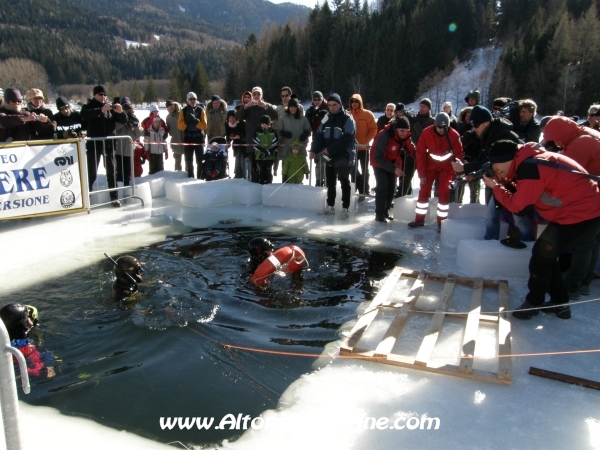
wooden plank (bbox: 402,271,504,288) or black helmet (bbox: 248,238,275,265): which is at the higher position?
black helmet (bbox: 248,238,275,265)

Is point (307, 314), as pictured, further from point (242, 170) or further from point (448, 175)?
point (242, 170)

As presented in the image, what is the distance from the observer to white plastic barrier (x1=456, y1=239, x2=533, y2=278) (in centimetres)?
620

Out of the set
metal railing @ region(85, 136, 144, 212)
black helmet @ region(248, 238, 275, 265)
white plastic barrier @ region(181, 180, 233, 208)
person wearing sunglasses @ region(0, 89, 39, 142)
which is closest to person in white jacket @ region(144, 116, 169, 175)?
metal railing @ region(85, 136, 144, 212)

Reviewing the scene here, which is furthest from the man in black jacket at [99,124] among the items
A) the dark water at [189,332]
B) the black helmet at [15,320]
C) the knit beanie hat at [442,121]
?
the knit beanie hat at [442,121]

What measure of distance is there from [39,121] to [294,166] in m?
4.58

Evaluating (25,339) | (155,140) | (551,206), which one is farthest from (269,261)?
(155,140)

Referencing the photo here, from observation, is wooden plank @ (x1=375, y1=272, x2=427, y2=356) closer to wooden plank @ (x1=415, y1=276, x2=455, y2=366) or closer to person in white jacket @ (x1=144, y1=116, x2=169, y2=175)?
wooden plank @ (x1=415, y1=276, x2=455, y2=366)

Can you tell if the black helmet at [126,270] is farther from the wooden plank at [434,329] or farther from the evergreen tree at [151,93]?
the evergreen tree at [151,93]

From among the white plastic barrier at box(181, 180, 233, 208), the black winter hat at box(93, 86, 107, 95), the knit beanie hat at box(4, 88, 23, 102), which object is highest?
the black winter hat at box(93, 86, 107, 95)

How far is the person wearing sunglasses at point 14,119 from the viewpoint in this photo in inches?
314

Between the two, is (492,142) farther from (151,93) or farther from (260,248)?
(151,93)

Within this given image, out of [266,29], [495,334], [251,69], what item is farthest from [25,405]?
[266,29]

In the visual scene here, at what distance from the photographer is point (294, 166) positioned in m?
10.1

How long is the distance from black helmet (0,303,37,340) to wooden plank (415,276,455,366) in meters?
3.49
